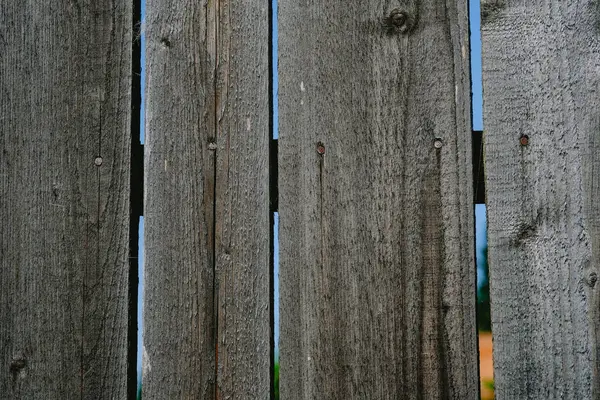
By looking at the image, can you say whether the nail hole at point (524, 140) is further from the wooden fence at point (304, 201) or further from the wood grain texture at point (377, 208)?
the wood grain texture at point (377, 208)

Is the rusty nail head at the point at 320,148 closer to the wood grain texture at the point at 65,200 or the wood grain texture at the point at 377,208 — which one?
the wood grain texture at the point at 377,208

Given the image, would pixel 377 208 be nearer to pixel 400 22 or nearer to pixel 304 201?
pixel 304 201

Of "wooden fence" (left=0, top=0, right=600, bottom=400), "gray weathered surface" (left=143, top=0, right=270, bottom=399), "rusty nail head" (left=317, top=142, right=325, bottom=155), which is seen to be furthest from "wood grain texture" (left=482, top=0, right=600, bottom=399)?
"gray weathered surface" (left=143, top=0, right=270, bottom=399)

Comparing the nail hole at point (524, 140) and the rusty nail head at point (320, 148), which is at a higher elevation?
the nail hole at point (524, 140)

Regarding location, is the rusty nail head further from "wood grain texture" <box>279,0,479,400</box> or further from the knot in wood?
the knot in wood

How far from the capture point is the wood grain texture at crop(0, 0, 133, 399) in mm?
1804

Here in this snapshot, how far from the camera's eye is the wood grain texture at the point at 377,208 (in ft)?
5.43

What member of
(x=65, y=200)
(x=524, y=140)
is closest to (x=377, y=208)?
(x=524, y=140)

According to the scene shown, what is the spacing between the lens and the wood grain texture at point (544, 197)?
1.63m

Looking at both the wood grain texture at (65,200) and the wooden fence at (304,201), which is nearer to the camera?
the wooden fence at (304,201)

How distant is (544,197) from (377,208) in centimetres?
42

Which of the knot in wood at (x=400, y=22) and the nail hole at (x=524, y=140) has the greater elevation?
the knot in wood at (x=400, y=22)

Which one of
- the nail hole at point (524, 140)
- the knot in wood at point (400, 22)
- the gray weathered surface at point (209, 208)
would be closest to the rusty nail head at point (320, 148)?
the gray weathered surface at point (209, 208)

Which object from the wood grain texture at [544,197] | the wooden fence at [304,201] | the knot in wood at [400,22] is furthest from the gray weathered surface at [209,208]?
the wood grain texture at [544,197]
